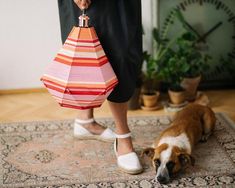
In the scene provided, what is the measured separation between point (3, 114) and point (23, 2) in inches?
30.4

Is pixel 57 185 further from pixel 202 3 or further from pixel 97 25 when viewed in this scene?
pixel 202 3

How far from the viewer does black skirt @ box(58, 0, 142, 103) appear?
1588 millimetres

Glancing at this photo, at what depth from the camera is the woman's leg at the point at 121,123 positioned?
180cm

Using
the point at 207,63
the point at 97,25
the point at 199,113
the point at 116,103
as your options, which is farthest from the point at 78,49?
the point at 207,63

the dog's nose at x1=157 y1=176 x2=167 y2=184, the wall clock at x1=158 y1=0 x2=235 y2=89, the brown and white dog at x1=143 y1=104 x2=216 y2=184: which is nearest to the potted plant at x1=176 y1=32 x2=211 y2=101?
the wall clock at x1=158 y1=0 x2=235 y2=89

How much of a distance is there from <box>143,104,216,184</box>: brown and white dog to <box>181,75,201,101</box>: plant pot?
0.48m

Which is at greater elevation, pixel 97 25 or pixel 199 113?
pixel 97 25

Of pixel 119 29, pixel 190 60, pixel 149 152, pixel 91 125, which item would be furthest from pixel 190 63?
pixel 119 29

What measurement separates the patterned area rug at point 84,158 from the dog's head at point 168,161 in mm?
42

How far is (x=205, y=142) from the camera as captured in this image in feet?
6.81

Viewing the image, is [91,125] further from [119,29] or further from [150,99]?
[119,29]

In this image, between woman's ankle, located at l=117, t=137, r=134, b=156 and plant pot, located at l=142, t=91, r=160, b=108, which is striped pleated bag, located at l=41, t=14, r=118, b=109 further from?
plant pot, located at l=142, t=91, r=160, b=108

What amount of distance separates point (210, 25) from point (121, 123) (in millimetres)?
1267

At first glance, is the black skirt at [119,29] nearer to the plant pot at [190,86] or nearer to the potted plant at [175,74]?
the potted plant at [175,74]
